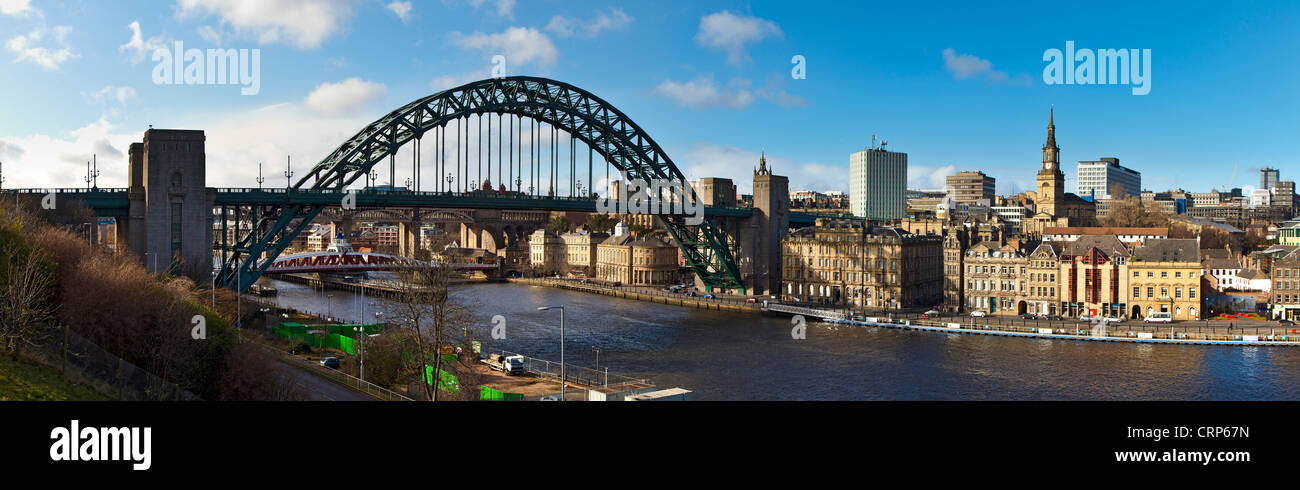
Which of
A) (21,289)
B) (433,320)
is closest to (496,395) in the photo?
(433,320)

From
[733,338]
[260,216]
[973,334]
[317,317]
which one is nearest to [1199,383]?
[973,334]

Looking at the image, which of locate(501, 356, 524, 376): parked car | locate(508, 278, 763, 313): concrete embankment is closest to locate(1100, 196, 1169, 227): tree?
locate(508, 278, 763, 313): concrete embankment

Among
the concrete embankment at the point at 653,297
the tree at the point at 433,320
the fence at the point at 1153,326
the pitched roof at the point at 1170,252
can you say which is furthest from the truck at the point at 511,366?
the pitched roof at the point at 1170,252

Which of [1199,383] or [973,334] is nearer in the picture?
[1199,383]

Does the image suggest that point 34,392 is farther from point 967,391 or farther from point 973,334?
point 973,334

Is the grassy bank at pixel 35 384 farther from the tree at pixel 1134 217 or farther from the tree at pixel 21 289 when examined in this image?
the tree at pixel 1134 217
